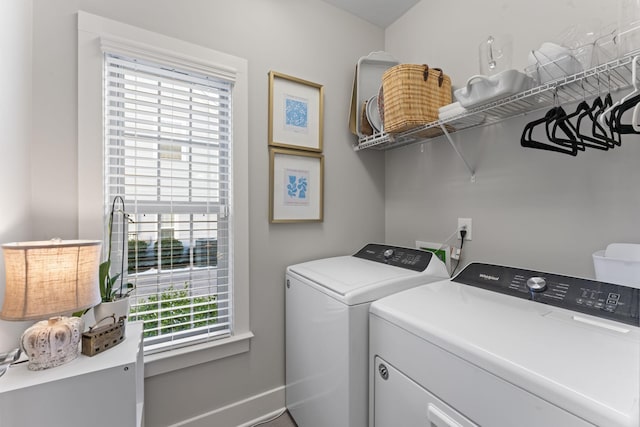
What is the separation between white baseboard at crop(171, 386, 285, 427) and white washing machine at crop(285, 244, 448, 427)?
0.28 feet

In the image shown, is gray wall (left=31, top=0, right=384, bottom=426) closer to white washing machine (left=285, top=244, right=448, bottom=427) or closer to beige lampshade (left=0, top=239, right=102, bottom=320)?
white washing machine (left=285, top=244, right=448, bottom=427)

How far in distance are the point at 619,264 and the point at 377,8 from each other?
2019 millimetres

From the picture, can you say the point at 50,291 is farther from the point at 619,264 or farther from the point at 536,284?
the point at 619,264

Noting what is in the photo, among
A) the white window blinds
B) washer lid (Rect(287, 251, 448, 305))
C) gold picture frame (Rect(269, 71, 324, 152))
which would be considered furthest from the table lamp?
gold picture frame (Rect(269, 71, 324, 152))

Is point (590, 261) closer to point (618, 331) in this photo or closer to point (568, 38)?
point (618, 331)

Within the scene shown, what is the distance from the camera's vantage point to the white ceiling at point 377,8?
1935 mm

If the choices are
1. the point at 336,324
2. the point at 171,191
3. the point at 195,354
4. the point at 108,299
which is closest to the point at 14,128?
the point at 171,191

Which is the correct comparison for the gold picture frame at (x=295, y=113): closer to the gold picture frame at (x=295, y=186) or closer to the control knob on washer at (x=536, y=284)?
the gold picture frame at (x=295, y=186)

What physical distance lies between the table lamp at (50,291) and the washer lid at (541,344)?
1.00 m

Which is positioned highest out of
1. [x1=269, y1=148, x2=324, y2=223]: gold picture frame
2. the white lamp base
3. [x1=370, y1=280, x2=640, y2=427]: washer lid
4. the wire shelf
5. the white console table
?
the wire shelf

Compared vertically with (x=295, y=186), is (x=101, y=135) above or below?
above

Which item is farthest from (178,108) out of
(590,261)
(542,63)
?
(590,261)

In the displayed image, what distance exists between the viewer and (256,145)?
5.48 feet

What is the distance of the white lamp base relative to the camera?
857 millimetres
